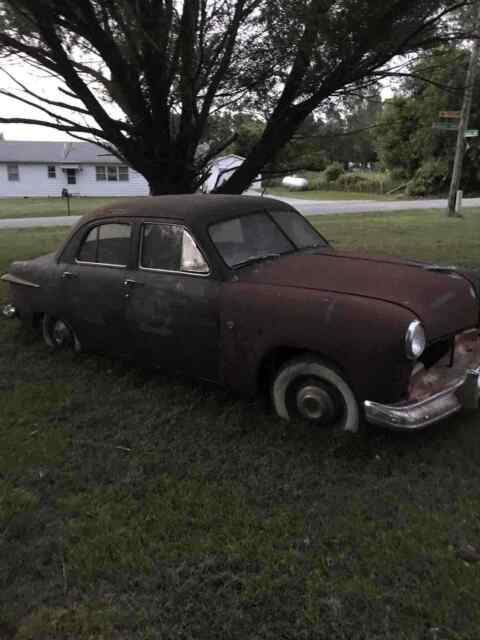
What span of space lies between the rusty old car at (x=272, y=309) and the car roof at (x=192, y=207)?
0.01 m

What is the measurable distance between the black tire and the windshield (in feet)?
5.82

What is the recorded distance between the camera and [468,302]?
144 inches

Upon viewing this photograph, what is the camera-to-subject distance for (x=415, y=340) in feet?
10.2

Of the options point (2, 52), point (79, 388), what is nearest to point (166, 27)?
point (2, 52)

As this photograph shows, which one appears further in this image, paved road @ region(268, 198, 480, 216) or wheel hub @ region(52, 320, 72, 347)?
paved road @ region(268, 198, 480, 216)

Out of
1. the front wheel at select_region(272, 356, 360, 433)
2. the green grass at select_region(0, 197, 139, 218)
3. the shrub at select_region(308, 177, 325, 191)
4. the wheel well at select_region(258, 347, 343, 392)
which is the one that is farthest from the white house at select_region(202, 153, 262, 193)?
the shrub at select_region(308, 177, 325, 191)

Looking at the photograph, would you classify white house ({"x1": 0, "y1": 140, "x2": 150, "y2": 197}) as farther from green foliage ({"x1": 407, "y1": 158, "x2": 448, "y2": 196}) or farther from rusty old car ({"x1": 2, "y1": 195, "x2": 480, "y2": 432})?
rusty old car ({"x1": 2, "y1": 195, "x2": 480, "y2": 432})

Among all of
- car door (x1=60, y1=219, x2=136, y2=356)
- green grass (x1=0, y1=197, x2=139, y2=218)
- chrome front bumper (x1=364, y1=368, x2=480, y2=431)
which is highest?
car door (x1=60, y1=219, x2=136, y2=356)

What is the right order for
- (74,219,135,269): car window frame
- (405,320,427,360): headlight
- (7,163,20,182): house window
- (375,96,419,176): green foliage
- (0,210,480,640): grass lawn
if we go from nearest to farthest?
(0,210,480,640): grass lawn → (405,320,427,360): headlight → (74,219,135,269): car window frame → (375,96,419,176): green foliage → (7,163,20,182): house window

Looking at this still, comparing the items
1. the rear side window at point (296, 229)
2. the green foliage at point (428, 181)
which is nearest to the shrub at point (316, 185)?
the green foliage at point (428, 181)

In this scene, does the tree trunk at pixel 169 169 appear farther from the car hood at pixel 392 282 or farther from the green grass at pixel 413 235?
the green grass at pixel 413 235

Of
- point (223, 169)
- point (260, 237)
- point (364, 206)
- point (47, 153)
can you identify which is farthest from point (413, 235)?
point (47, 153)

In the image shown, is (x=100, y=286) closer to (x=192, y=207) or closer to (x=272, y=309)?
(x=192, y=207)

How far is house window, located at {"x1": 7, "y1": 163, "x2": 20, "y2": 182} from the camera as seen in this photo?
130 feet
